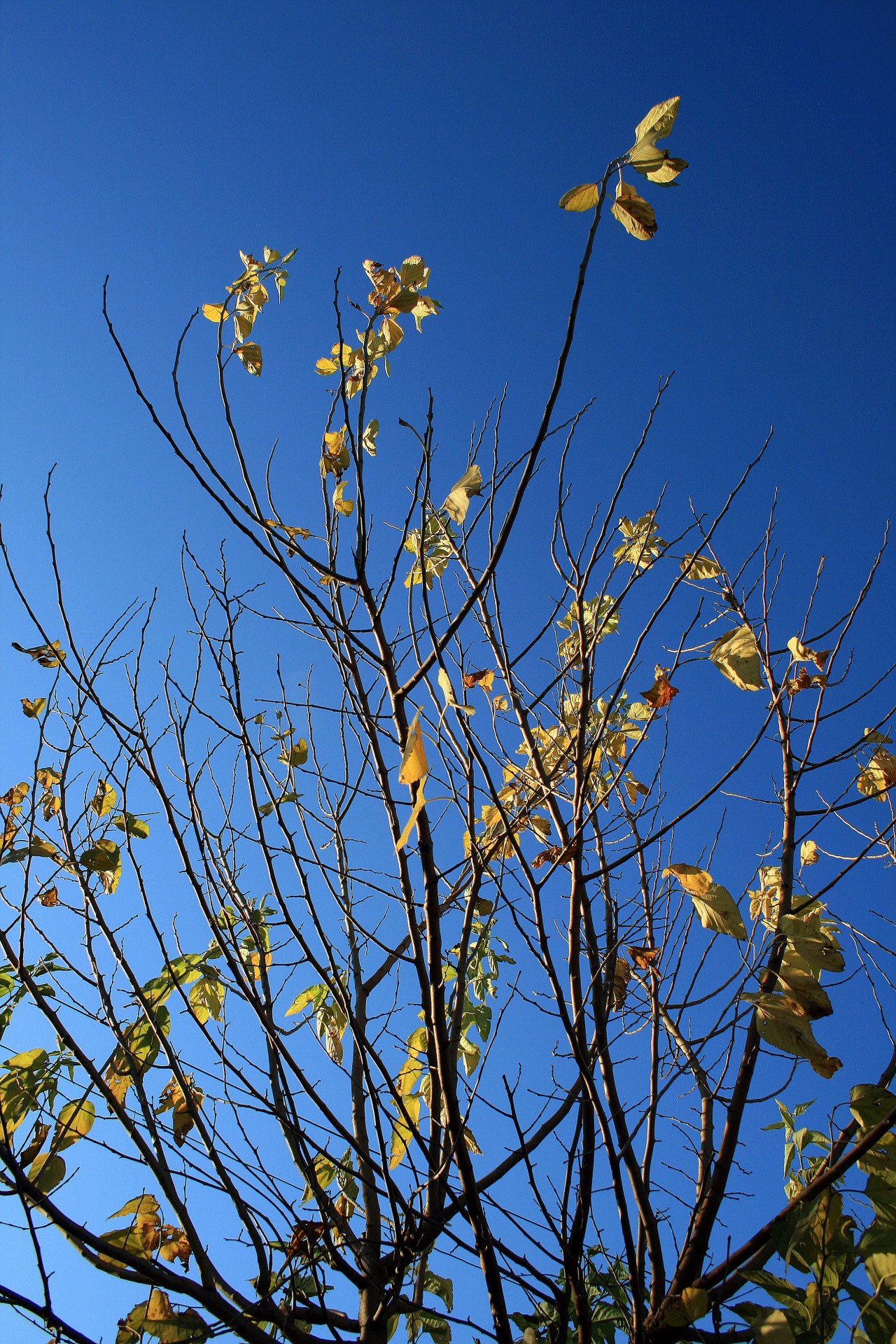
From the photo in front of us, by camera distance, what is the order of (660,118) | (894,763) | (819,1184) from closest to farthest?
1. (660,118)
2. (819,1184)
3. (894,763)

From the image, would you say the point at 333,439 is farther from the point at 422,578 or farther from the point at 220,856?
the point at 220,856

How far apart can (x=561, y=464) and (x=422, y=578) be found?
1.76 ft

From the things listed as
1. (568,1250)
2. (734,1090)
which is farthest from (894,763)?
(568,1250)

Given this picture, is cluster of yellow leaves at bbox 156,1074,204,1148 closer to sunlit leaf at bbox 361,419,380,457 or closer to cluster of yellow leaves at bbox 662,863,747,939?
cluster of yellow leaves at bbox 662,863,747,939

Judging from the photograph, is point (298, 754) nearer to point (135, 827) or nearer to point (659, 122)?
point (135, 827)

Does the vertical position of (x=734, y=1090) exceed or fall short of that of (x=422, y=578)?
it falls short

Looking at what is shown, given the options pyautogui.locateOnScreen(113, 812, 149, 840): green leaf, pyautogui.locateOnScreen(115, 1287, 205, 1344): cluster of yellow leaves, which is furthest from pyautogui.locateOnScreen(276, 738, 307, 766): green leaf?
pyautogui.locateOnScreen(115, 1287, 205, 1344): cluster of yellow leaves

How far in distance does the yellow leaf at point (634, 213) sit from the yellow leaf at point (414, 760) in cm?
79

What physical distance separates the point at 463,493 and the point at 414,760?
579 mm

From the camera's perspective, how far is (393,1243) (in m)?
1.31

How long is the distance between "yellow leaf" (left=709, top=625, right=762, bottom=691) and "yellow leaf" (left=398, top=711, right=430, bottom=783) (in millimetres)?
686

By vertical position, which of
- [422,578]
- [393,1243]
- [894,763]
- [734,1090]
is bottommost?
[393,1243]

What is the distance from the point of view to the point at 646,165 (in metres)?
1.00

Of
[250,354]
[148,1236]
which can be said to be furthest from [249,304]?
[148,1236]
